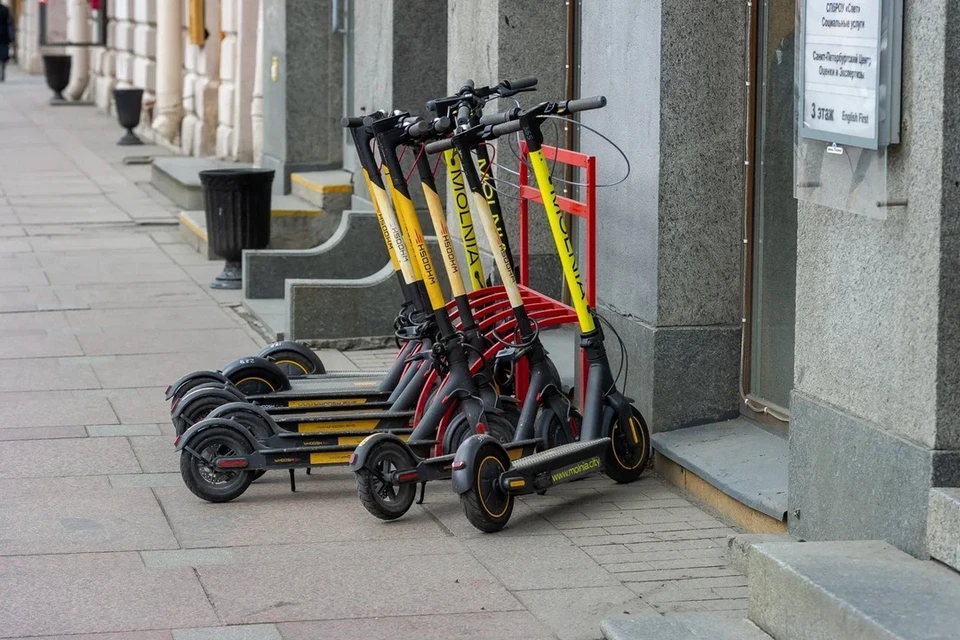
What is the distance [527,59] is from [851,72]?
4120 millimetres

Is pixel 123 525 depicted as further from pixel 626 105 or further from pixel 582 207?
pixel 626 105

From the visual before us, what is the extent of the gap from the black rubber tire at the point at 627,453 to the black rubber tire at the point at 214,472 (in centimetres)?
151

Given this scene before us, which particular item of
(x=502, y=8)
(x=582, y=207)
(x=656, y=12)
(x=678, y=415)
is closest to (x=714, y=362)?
(x=678, y=415)

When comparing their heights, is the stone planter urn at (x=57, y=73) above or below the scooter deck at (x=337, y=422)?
above

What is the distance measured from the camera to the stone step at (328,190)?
515 inches

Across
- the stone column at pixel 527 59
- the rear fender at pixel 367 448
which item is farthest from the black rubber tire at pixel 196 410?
the stone column at pixel 527 59

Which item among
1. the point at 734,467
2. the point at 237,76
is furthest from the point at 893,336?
the point at 237,76

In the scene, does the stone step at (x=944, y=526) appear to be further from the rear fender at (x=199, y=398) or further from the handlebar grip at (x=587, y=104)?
the rear fender at (x=199, y=398)

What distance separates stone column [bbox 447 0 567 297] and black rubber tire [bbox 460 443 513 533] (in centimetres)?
286

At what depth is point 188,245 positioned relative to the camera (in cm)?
1442

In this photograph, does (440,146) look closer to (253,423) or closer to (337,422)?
(337,422)

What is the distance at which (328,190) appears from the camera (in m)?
13.1

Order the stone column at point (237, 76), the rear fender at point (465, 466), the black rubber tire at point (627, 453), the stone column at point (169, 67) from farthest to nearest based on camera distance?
the stone column at point (169, 67) < the stone column at point (237, 76) < the black rubber tire at point (627, 453) < the rear fender at point (465, 466)

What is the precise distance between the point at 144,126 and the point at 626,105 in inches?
765
